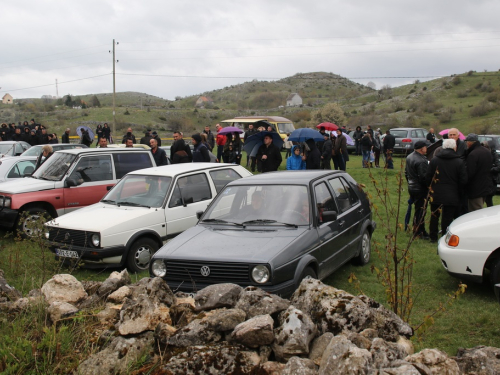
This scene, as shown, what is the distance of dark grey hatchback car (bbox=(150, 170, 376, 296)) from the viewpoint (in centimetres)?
526

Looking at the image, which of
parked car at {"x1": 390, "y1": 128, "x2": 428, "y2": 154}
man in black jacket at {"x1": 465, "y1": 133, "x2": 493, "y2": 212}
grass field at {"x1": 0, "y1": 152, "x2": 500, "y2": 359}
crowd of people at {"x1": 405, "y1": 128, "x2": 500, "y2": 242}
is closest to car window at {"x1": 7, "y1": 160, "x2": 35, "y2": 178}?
grass field at {"x1": 0, "y1": 152, "x2": 500, "y2": 359}

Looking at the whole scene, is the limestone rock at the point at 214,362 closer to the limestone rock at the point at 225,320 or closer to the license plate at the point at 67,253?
the limestone rock at the point at 225,320

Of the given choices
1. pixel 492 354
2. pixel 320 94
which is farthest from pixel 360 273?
pixel 320 94

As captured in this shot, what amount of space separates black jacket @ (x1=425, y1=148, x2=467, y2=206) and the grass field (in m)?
1.00

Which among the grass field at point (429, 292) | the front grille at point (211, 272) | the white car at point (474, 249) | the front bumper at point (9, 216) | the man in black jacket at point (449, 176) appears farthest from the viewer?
the front bumper at point (9, 216)

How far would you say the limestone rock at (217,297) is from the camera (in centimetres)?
398

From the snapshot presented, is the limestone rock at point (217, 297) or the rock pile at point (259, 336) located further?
the limestone rock at point (217, 297)

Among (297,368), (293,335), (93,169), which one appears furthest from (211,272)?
(93,169)

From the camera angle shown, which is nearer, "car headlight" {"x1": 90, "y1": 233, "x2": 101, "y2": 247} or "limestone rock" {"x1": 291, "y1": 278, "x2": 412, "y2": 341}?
"limestone rock" {"x1": 291, "y1": 278, "x2": 412, "y2": 341}

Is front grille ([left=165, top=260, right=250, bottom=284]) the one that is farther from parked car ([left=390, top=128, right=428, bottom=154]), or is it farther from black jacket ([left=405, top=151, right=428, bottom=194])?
parked car ([left=390, top=128, right=428, bottom=154])

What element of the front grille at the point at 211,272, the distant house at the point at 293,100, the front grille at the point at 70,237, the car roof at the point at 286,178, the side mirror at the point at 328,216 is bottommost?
the front grille at the point at 70,237

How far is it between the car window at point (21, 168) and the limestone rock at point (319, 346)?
38.1 feet

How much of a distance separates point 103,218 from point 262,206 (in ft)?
9.11

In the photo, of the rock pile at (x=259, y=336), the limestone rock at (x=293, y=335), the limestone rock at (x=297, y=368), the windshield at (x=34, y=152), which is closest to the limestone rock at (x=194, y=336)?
the rock pile at (x=259, y=336)
